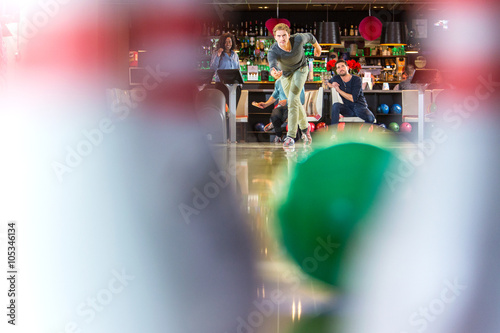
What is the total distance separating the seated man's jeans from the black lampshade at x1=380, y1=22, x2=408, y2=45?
5.24 metres

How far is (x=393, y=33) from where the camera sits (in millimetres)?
11844

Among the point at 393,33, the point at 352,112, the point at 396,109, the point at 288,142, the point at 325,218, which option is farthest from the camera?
the point at 393,33

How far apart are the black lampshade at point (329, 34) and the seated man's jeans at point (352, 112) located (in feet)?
14.3

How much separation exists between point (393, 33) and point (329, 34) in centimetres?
170

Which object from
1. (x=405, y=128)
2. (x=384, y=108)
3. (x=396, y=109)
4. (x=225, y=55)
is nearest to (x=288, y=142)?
(x=225, y=55)

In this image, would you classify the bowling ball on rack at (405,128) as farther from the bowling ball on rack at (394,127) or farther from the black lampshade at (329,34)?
the black lampshade at (329,34)

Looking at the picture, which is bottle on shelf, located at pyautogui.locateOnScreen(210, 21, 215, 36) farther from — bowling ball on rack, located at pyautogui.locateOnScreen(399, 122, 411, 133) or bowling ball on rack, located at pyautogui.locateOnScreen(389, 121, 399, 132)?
bowling ball on rack, located at pyautogui.locateOnScreen(399, 122, 411, 133)

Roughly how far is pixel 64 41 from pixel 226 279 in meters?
1.76

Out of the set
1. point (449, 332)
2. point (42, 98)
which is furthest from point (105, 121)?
point (449, 332)

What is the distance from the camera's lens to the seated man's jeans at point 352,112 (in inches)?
279

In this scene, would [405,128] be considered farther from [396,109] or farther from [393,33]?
[393,33]

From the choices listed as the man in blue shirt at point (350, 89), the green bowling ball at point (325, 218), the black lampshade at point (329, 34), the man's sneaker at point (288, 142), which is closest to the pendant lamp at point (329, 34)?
the black lampshade at point (329, 34)

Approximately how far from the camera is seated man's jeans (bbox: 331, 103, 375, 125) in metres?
7.07

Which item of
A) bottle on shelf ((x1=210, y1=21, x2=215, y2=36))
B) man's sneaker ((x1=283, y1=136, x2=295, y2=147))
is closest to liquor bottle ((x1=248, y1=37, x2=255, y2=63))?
bottle on shelf ((x1=210, y1=21, x2=215, y2=36))
